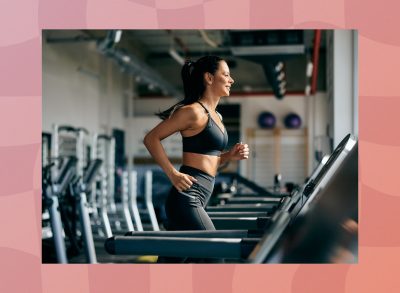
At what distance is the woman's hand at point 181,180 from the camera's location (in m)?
2.56

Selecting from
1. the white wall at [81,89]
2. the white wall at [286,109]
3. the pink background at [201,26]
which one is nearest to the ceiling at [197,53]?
the white wall at [286,109]

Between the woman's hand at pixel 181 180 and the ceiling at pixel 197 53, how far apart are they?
16.9 ft

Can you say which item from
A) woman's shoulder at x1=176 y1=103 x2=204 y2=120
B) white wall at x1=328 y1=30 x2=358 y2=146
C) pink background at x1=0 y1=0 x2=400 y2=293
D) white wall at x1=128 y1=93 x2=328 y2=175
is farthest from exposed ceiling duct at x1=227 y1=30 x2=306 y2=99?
white wall at x1=128 y1=93 x2=328 y2=175

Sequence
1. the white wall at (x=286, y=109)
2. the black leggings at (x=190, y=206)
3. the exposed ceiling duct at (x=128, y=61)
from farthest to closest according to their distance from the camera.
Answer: the white wall at (x=286, y=109)
the exposed ceiling duct at (x=128, y=61)
the black leggings at (x=190, y=206)

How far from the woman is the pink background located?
232 millimetres

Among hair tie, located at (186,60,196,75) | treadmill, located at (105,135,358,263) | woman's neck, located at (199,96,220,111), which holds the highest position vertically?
hair tie, located at (186,60,196,75)

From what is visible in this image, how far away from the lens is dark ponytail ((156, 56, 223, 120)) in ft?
9.25

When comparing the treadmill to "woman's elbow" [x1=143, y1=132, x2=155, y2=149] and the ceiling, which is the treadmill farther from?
the ceiling

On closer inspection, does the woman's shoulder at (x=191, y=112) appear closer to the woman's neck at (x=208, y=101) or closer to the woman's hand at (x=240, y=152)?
the woman's neck at (x=208, y=101)
